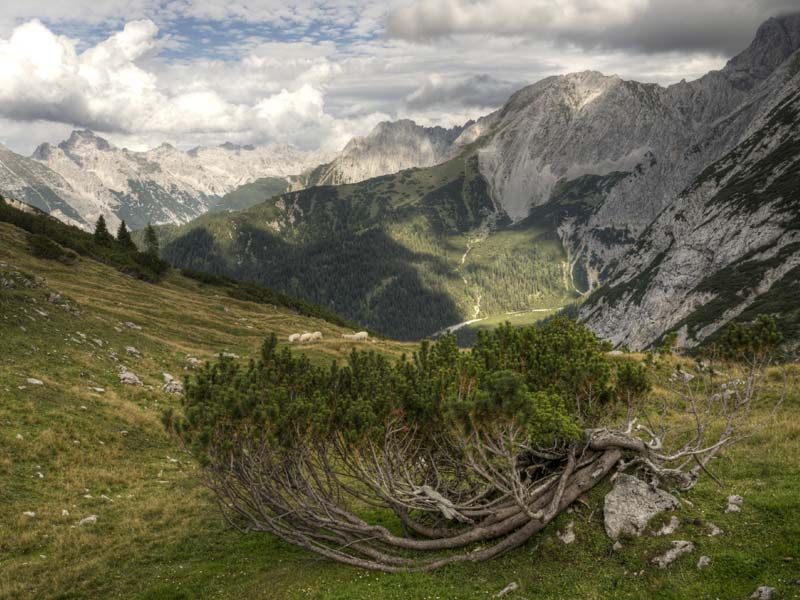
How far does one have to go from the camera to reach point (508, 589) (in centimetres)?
1552

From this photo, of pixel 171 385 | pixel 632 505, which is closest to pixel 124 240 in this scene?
pixel 171 385

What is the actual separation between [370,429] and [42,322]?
135 ft

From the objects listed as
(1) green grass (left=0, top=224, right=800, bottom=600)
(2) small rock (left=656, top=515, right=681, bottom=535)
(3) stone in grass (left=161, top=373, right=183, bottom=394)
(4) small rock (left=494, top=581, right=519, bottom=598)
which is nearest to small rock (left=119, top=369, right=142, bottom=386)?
(1) green grass (left=0, top=224, right=800, bottom=600)

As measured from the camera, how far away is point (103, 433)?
31.8 m

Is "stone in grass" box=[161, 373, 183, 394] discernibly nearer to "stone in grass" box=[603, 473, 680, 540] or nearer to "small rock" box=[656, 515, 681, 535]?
"stone in grass" box=[603, 473, 680, 540]

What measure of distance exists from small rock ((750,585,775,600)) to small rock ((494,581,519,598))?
6.46m

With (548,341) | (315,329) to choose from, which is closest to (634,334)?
(315,329)

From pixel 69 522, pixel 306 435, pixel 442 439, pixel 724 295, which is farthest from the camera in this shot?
pixel 724 295

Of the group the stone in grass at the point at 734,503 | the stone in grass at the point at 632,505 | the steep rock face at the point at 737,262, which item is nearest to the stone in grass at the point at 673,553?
the stone in grass at the point at 632,505

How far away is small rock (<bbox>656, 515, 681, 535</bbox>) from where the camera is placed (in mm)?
15984

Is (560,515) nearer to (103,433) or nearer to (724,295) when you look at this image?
(103,433)

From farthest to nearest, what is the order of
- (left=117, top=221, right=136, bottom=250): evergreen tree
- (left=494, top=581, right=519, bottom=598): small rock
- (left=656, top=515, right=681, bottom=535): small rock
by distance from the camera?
1. (left=117, top=221, right=136, bottom=250): evergreen tree
2. (left=656, top=515, right=681, bottom=535): small rock
3. (left=494, top=581, right=519, bottom=598): small rock

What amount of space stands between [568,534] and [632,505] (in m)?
2.48

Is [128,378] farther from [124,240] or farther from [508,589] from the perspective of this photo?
[124,240]
